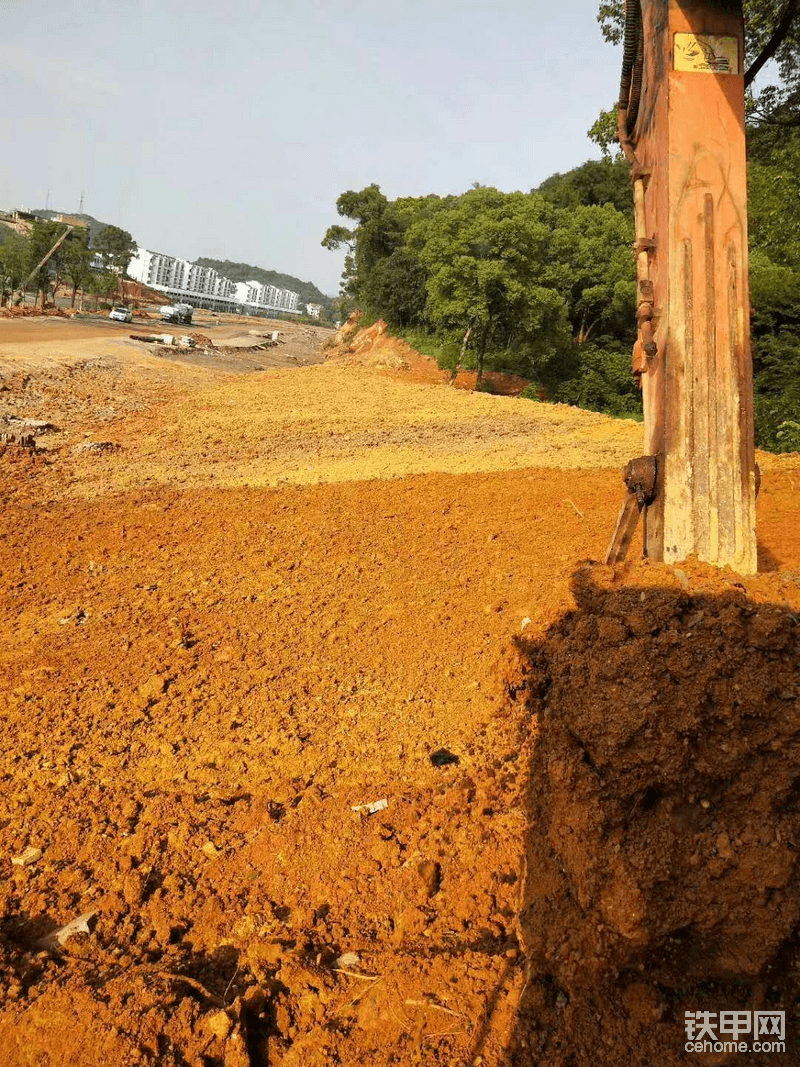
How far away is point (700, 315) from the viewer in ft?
10.2

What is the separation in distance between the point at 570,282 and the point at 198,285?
145684 millimetres

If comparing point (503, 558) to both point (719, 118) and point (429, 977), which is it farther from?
point (429, 977)

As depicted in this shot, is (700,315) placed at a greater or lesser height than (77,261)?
lesser

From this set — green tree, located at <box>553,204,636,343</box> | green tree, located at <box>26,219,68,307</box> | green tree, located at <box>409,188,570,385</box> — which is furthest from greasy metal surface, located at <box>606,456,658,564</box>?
green tree, located at <box>26,219,68,307</box>

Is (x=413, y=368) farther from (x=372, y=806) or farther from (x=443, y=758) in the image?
(x=372, y=806)

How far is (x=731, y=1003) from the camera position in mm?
1773

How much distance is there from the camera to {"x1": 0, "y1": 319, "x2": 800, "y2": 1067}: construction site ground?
5.91ft

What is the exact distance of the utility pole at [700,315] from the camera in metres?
3.05

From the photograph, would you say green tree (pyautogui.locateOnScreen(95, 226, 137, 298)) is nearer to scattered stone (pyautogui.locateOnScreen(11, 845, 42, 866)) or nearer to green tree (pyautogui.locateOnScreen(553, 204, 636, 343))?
green tree (pyautogui.locateOnScreen(553, 204, 636, 343))

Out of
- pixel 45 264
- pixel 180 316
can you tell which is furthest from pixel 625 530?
pixel 180 316

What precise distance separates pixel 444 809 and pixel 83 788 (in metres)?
1.51

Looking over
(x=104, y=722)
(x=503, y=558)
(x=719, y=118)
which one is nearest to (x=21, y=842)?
(x=104, y=722)

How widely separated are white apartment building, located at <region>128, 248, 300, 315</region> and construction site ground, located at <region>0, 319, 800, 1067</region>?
128647 mm

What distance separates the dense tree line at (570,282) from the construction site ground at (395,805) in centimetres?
743
